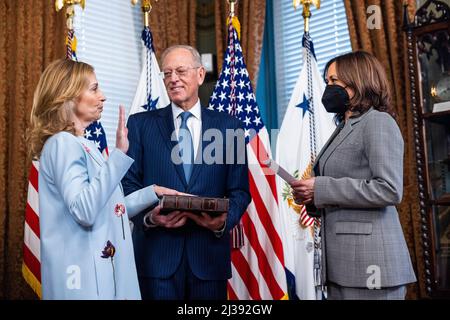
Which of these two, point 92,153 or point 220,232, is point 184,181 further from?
point 92,153

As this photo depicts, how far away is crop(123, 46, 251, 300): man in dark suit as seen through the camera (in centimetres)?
221

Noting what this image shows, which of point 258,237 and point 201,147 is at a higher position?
point 201,147

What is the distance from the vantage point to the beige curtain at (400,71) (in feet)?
10.5

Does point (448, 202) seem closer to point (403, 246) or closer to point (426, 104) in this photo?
point (426, 104)

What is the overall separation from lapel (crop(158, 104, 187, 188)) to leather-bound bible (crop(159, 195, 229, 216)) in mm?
295

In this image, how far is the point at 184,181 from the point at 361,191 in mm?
794

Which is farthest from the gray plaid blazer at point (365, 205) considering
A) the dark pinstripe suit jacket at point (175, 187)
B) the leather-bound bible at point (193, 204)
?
the dark pinstripe suit jacket at point (175, 187)

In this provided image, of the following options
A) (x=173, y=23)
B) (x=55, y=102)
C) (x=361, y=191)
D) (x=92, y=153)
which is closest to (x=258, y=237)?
(x=361, y=191)

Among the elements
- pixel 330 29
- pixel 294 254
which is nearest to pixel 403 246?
pixel 294 254

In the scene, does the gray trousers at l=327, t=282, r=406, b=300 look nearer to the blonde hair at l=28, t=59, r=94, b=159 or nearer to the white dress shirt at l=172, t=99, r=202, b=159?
the white dress shirt at l=172, t=99, r=202, b=159

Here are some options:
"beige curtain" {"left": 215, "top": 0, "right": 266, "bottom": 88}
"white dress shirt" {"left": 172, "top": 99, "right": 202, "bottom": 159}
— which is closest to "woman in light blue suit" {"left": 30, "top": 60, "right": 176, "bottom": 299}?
"white dress shirt" {"left": 172, "top": 99, "right": 202, "bottom": 159}

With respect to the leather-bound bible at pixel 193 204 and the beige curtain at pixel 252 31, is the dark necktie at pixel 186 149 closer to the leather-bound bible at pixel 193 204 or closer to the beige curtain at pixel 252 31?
the leather-bound bible at pixel 193 204

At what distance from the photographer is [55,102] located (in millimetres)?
1874

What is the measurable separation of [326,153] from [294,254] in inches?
61.0
